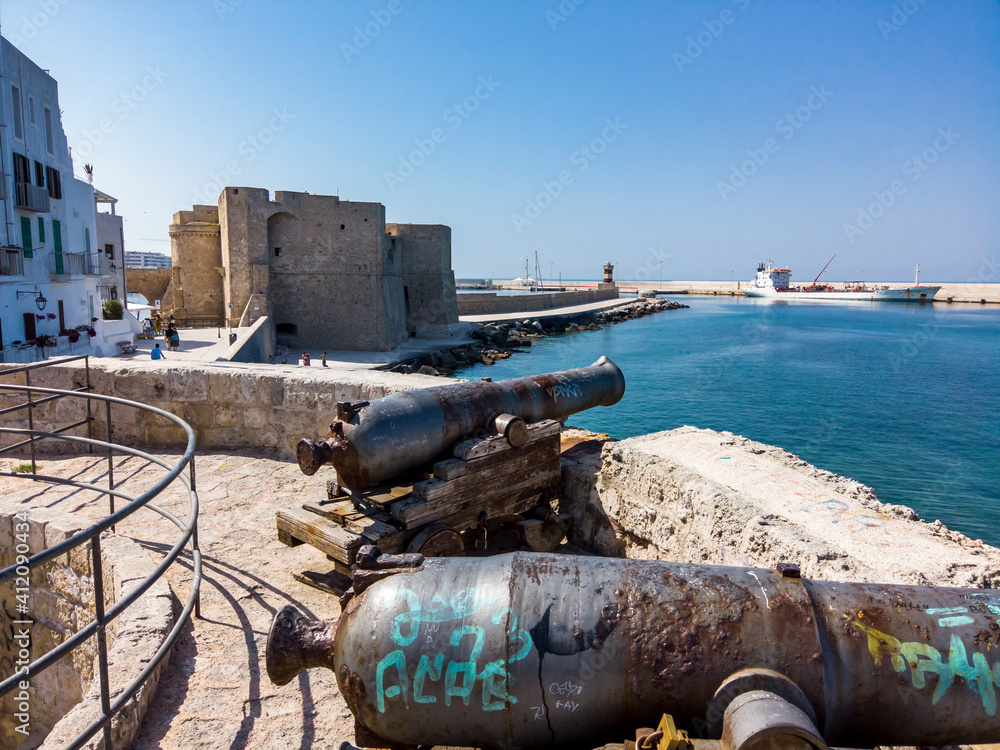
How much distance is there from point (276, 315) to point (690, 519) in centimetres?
2714

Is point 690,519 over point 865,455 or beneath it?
over

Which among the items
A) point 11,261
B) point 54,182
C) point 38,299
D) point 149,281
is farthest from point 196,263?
point 11,261

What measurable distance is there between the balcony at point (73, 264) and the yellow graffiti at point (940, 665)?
21.2 m

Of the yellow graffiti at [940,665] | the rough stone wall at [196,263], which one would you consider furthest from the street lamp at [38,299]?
the yellow graffiti at [940,665]

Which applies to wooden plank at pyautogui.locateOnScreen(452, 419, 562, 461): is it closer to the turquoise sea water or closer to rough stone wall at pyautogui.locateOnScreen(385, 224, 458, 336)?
the turquoise sea water

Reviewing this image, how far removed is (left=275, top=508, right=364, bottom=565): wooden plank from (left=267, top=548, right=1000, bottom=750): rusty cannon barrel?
4.64 ft

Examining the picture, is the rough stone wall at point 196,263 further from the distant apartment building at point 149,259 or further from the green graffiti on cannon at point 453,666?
the distant apartment building at point 149,259

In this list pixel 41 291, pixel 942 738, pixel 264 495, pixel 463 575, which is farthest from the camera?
pixel 41 291

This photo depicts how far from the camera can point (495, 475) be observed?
147 inches

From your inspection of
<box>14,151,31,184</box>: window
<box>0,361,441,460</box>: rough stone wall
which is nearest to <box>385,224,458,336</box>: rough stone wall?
<box>14,151,31,184</box>: window

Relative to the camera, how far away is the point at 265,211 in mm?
26203

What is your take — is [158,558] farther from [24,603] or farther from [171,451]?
[171,451]

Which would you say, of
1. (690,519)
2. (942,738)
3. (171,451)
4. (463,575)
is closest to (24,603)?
(171,451)

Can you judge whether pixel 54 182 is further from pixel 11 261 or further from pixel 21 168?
pixel 11 261
